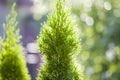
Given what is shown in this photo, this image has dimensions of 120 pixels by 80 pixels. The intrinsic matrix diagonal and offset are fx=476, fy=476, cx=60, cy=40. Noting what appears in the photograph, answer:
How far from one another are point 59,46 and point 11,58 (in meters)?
0.33

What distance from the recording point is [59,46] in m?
2.35

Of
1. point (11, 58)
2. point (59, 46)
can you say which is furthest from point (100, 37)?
point (59, 46)

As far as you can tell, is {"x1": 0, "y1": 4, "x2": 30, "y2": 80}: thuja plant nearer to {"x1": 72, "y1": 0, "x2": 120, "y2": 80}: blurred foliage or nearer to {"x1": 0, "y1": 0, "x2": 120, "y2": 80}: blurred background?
{"x1": 0, "y1": 0, "x2": 120, "y2": 80}: blurred background

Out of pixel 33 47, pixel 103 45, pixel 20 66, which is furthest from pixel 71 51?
pixel 33 47

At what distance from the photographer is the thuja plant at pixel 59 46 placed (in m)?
2.34

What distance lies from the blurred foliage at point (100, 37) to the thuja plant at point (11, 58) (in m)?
3.41

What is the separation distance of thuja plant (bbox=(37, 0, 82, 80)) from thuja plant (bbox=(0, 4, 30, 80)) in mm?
207

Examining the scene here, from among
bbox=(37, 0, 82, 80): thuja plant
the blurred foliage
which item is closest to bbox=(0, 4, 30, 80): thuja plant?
bbox=(37, 0, 82, 80): thuja plant

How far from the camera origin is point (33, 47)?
725 centimetres

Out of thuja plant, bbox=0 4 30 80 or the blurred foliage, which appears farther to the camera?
the blurred foliage

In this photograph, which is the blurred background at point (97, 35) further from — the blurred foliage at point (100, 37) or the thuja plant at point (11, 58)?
the thuja plant at point (11, 58)

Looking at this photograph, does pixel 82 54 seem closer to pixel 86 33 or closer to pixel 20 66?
pixel 86 33

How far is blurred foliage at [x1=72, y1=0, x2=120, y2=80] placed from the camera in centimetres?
604

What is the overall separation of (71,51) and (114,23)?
3567mm
